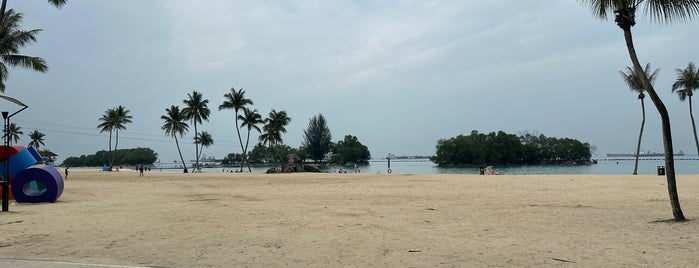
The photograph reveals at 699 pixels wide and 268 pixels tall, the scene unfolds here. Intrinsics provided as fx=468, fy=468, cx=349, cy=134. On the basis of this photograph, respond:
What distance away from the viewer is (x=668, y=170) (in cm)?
986

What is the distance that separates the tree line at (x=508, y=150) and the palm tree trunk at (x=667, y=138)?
12020 cm

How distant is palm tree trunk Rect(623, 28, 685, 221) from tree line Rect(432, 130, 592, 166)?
12020 cm

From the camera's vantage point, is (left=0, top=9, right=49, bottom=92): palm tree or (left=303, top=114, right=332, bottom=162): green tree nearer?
(left=0, top=9, right=49, bottom=92): palm tree

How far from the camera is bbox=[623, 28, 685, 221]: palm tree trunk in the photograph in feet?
32.2

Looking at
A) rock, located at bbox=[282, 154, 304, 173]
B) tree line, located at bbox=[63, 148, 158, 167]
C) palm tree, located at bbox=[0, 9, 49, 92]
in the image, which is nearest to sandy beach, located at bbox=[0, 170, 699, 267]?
palm tree, located at bbox=[0, 9, 49, 92]

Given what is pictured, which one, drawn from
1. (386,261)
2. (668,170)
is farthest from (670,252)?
(386,261)

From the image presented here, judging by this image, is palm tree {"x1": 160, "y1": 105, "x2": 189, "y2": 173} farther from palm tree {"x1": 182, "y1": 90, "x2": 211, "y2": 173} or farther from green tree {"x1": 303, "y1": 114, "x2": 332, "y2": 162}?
green tree {"x1": 303, "y1": 114, "x2": 332, "y2": 162}

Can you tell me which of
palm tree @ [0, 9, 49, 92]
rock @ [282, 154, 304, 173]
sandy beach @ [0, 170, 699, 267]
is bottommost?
sandy beach @ [0, 170, 699, 267]

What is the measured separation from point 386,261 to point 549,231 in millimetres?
4194

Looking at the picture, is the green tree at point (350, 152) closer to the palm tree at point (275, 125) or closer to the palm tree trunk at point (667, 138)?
the palm tree at point (275, 125)

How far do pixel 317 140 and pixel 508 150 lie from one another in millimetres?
58184

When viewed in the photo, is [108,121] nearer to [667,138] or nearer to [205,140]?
[205,140]

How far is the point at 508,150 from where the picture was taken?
133625 mm

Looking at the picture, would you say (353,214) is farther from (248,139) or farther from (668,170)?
(248,139)
